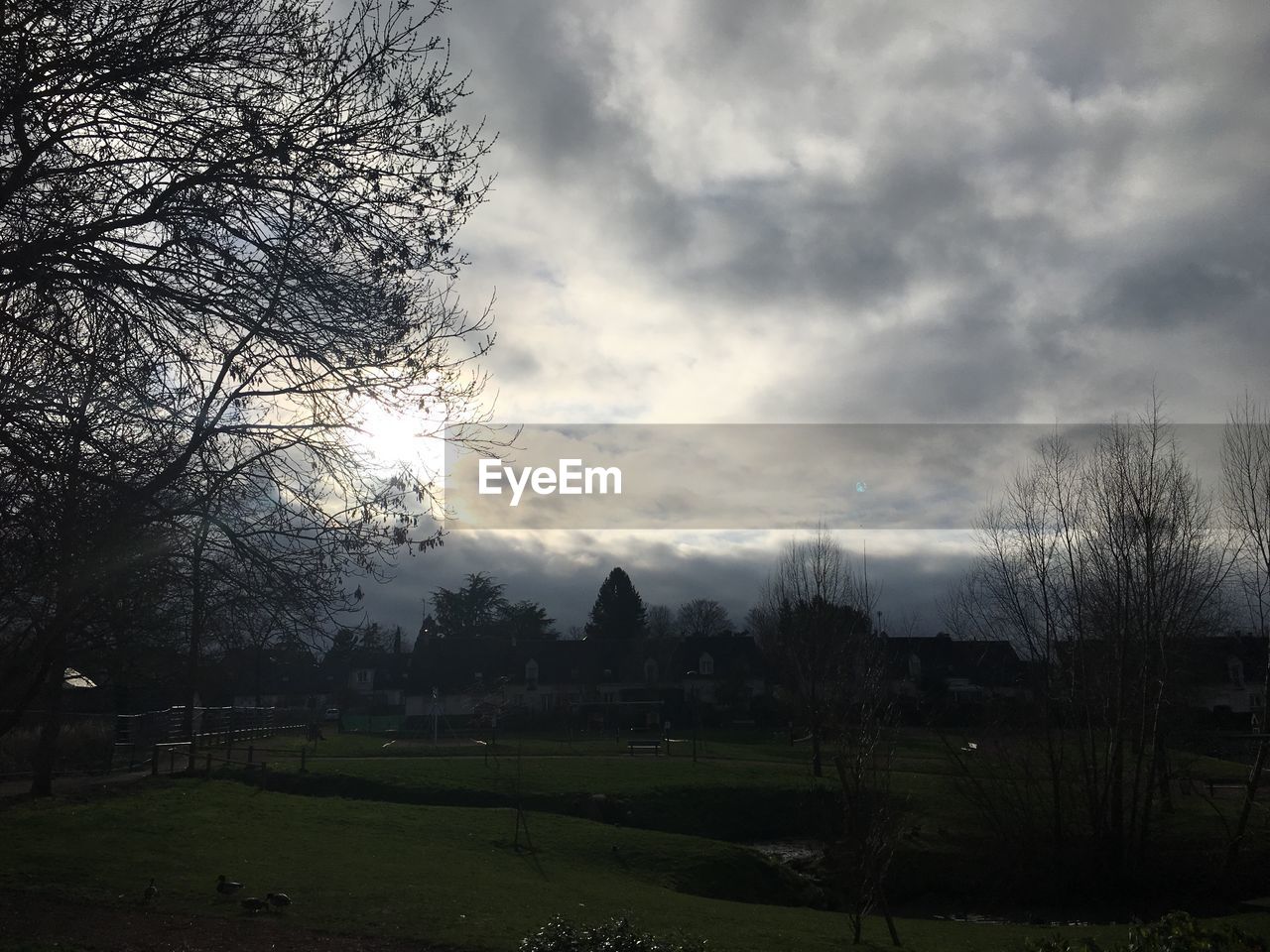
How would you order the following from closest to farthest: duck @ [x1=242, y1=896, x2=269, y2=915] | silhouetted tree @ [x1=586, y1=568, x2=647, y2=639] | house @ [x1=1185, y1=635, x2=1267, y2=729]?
duck @ [x1=242, y1=896, x2=269, y2=915] < house @ [x1=1185, y1=635, x2=1267, y2=729] < silhouetted tree @ [x1=586, y1=568, x2=647, y2=639]

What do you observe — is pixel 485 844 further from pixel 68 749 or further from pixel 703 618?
pixel 703 618

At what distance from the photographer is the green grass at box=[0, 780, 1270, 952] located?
15.2 m

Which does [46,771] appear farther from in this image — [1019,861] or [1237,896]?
[1237,896]

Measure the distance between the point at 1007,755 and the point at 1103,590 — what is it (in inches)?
255

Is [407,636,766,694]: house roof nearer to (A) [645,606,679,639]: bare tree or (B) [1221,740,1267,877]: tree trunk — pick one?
(A) [645,606,679,639]: bare tree

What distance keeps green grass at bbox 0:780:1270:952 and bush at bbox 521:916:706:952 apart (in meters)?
2.92

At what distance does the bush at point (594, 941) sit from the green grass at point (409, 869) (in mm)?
2920

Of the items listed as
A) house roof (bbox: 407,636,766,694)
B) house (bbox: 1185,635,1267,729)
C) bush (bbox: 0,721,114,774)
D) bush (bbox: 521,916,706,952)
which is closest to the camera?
bush (bbox: 521,916,706,952)

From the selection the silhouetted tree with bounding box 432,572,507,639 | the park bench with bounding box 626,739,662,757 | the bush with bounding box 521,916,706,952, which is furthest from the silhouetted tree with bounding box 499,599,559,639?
the bush with bounding box 521,916,706,952

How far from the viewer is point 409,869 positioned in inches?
751

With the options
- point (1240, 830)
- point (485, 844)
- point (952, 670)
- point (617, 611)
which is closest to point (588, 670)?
point (617, 611)

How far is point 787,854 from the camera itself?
29.1 m

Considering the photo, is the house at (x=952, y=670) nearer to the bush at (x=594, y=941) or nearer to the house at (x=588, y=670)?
the house at (x=588, y=670)

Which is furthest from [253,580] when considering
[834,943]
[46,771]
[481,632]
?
[481,632]
